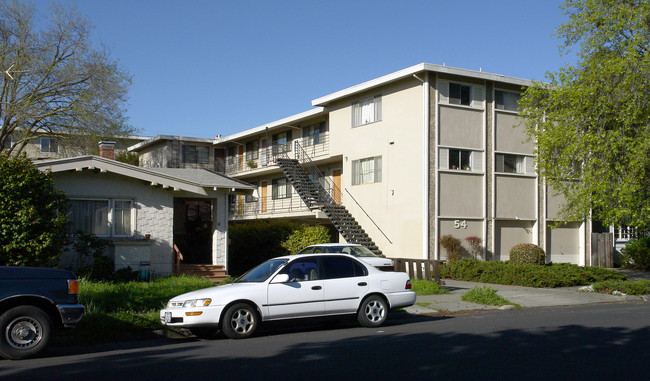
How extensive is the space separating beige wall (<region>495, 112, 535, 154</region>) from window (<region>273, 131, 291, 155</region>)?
1313 cm

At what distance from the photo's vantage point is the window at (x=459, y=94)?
2894 cm

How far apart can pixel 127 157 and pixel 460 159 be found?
27.5 metres

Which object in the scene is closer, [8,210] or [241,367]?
[241,367]

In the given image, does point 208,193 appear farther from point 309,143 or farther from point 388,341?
point 309,143

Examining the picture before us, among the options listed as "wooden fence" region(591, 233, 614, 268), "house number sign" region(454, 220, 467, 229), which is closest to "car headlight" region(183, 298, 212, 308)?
"house number sign" region(454, 220, 467, 229)

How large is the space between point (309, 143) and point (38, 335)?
27566 millimetres

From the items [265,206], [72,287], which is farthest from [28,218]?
[265,206]

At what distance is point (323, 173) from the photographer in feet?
119

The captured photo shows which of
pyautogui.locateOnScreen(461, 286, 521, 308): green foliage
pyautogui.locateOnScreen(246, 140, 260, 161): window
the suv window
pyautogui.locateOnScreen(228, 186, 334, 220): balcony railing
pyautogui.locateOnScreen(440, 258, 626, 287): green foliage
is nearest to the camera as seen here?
the suv window

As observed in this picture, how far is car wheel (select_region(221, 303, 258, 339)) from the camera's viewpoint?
11.3 m

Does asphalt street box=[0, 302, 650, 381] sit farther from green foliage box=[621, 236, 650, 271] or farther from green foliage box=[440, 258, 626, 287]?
green foliage box=[621, 236, 650, 271]

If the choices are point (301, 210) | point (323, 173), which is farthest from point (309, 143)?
point (301, 210)

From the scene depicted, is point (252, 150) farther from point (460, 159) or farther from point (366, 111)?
point (460, 159)

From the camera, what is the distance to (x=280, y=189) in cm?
3897
